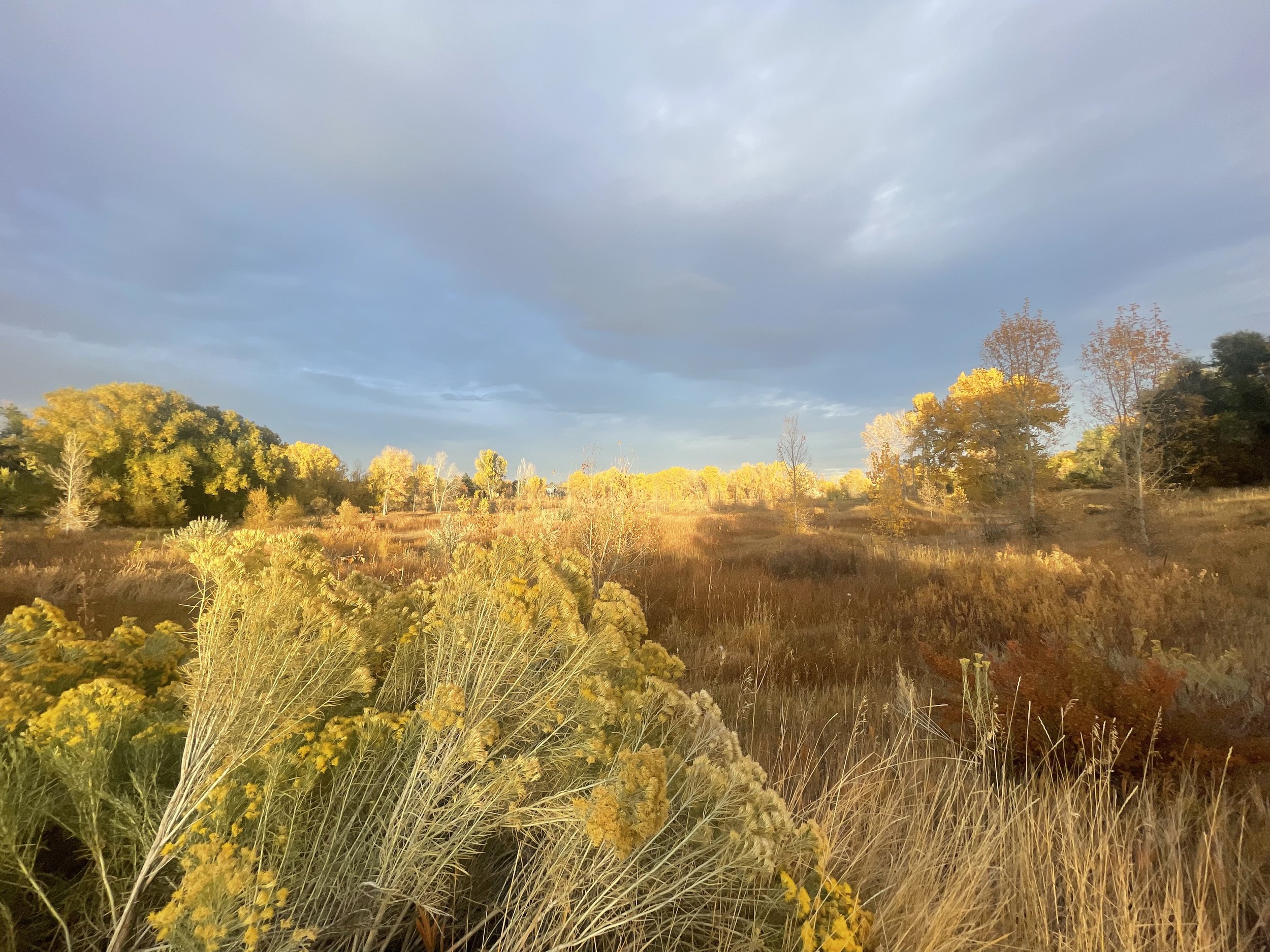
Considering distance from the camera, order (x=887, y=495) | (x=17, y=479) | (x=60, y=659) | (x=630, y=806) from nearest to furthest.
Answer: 1. (x=630, y=806)
2. (x=60, y=659)
3. (x=887, y=495)
4. (x=17, y=479)

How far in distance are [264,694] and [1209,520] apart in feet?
78.6

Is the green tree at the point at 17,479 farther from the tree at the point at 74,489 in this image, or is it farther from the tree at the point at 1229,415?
the tree at the point at 1229,415

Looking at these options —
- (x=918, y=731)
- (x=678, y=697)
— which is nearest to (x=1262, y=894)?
(x=918, y=731)

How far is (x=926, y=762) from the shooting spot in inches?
114

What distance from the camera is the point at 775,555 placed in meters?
12.0

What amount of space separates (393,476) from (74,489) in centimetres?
2349

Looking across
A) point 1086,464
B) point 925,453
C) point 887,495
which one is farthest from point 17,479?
point 1086,464

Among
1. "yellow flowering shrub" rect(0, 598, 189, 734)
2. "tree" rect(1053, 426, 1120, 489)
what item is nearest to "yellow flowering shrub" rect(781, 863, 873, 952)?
"yellow flowering shrub" rect(0, 598, 189, 734)

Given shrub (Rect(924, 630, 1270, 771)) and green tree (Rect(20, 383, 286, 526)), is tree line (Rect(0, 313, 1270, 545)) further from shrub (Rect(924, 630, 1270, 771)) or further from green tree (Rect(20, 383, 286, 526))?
shrub (Rect(924, 630, 1270, 771))

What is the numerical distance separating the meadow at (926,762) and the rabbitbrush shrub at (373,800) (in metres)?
0.02

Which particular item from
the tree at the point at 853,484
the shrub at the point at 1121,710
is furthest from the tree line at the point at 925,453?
the tree at the point at 853,484

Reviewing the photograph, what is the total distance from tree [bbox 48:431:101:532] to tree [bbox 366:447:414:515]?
56.1 feet

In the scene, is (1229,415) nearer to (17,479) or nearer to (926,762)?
(926,762)

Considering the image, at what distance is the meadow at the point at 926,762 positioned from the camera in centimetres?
137
